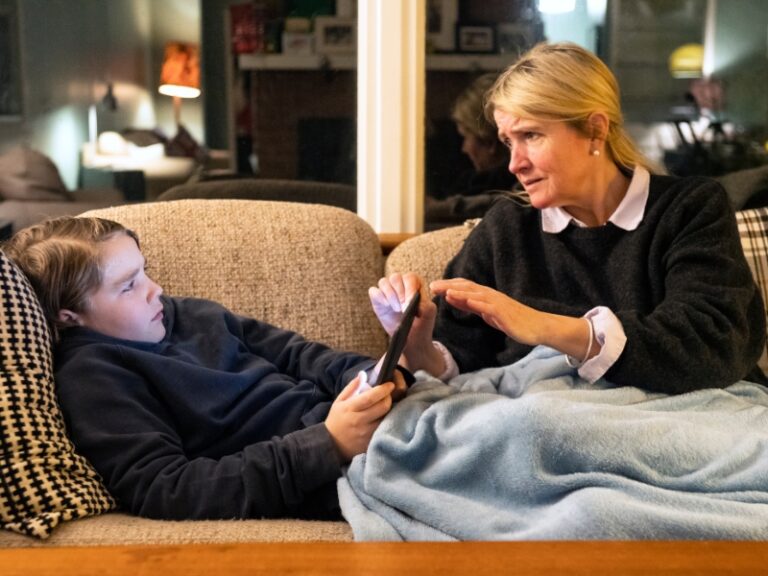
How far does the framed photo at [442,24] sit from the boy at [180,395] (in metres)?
1.18

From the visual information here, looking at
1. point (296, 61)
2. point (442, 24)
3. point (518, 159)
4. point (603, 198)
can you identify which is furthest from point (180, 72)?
point (603, 198)

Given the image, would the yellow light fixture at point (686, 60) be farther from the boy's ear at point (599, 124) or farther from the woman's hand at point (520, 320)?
the woman's hand at point (520, 320)

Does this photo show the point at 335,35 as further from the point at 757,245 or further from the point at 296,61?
the point at 757,245

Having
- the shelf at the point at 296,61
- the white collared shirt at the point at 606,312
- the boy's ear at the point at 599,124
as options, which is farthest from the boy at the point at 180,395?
the shelf at the point at 296,61

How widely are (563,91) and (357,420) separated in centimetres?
74

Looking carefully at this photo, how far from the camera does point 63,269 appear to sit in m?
1.51

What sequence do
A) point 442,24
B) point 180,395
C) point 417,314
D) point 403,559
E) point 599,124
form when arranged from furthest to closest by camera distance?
point 442,24 → point 599,124 → point 417,314 → point 180,395 → point 403,559

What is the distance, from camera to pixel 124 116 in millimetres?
2689

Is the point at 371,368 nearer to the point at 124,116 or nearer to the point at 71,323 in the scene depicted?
the point at 71,323

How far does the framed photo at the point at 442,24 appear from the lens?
2.59 m

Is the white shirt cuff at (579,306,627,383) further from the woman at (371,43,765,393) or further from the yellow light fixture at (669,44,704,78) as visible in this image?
the yellow light fixture at (669,44,704,78)

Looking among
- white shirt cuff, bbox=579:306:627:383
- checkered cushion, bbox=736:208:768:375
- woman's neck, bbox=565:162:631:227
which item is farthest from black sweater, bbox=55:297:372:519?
checkered cushion, bbox=736:208:768:375

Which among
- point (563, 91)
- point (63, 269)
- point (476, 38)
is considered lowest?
point (63, 269)

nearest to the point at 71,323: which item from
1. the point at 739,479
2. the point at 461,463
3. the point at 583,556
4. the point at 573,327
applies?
the point at 461,463
